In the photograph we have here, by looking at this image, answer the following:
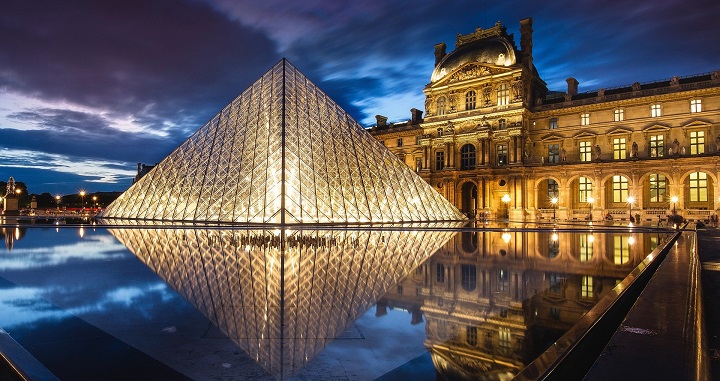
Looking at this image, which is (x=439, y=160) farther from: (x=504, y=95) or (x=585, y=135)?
(x=585, y=135)

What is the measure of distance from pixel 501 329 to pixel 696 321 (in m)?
1.40

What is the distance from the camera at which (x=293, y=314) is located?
4426mm

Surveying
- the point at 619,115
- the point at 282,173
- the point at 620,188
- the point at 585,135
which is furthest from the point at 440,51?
the point at 282,173

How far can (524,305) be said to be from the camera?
490 cm

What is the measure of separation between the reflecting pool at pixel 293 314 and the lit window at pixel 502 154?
31.1 metres

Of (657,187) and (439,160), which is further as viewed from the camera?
(439,160)

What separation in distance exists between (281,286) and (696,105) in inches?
1450

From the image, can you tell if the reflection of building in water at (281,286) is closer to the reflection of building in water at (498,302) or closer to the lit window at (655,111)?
the reflection of building in water at (498,302)

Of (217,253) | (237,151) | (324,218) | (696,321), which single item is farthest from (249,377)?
(237,151)

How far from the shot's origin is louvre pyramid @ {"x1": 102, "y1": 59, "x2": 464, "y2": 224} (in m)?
21.8

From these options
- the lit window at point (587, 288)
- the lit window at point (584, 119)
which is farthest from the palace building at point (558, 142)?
the lit window at point (587, 288)

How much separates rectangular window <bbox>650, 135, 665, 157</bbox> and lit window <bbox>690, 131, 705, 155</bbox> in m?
1.72

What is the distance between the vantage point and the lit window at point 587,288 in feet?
17.8

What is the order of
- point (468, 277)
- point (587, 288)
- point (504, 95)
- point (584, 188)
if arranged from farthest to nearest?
1. point (504, 95)
2. point (584, 188)
3. point (468, 277)
4. point (587, 288)
